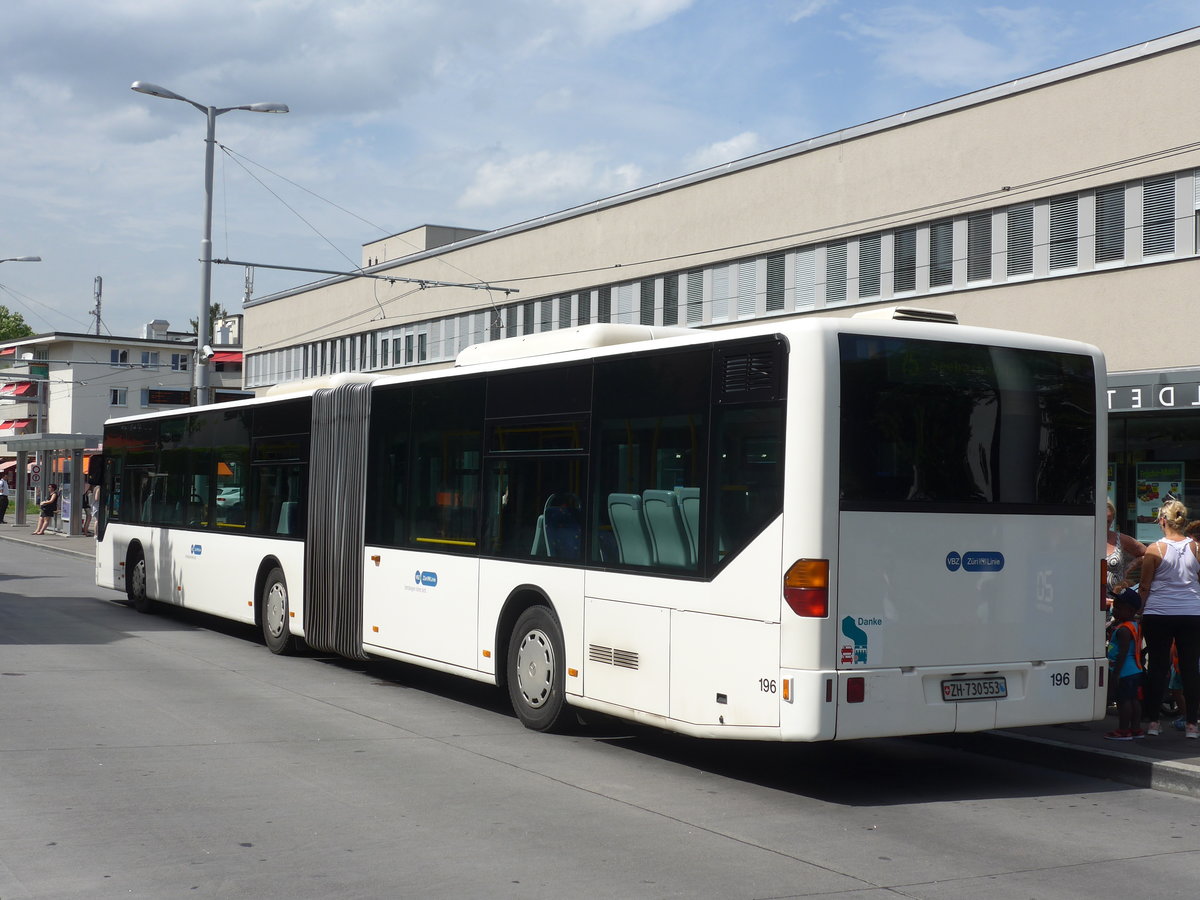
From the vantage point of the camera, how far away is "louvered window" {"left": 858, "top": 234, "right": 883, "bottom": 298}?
28797 millimetres

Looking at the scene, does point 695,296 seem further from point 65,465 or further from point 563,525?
point 563,525

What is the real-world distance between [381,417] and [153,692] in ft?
10.2

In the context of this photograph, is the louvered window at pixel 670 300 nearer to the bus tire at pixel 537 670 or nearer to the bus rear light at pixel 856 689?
the bus tire at pixel 537 670

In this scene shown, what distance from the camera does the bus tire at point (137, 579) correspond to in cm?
2009

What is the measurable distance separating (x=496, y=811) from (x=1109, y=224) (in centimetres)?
1917

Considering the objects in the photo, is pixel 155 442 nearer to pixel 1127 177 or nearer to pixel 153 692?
pixel 153 692

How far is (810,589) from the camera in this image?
26.4 ft

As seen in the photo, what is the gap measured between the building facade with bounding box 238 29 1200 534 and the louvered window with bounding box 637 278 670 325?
0.07 metres

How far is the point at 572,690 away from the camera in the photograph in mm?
10000

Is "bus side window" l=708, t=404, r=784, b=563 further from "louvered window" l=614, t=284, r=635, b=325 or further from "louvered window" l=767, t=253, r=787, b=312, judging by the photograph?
"louvered window" l=614, t=284, r=635, b=325

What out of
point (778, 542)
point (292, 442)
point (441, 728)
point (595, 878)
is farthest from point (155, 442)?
point (595, 878)

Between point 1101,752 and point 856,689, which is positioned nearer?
point 856,689

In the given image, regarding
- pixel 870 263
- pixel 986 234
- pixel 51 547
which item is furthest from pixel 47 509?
A: pixel 986 234

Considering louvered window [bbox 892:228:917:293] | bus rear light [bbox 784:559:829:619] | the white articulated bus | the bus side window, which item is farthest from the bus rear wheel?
louvered window [bbox 892:228:917:293]
